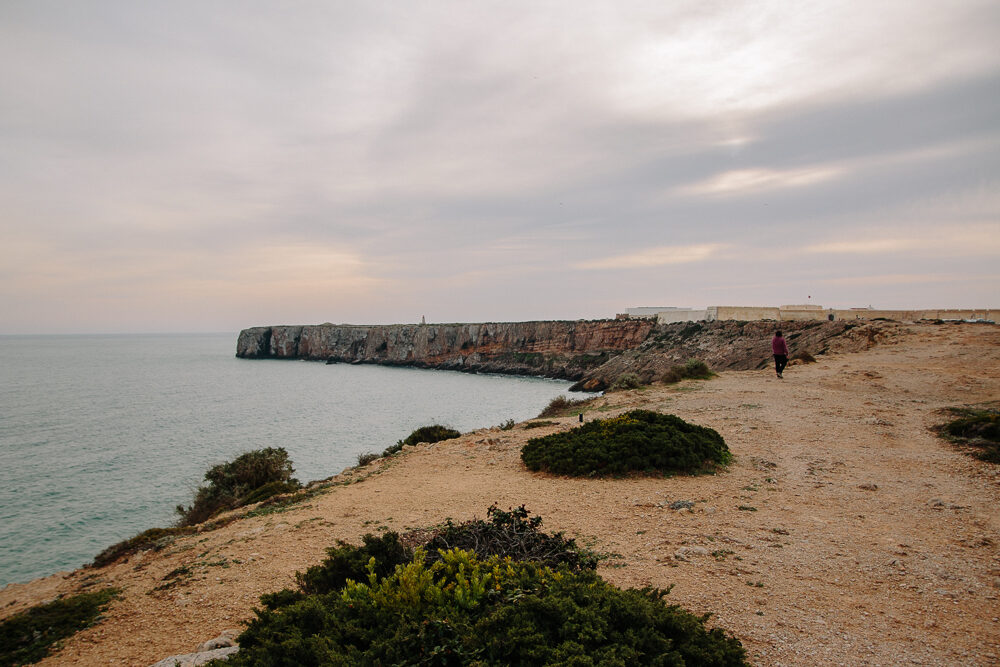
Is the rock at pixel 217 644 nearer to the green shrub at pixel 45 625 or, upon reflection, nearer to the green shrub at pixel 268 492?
the green shrub at pixel 45 625

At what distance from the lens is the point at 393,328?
3920 inches

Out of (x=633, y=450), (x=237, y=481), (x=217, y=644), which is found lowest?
(x=237, y=481)

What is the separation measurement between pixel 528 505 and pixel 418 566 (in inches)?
173

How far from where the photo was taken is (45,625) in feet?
16.7

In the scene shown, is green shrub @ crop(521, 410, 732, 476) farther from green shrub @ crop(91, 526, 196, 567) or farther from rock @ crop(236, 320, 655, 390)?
rock @ crop(236, 320, 655, 390)

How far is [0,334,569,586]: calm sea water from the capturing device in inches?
571

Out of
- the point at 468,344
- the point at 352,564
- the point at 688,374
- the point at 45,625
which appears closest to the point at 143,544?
the point at 45,625

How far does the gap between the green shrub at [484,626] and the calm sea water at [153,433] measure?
12556 millimetres

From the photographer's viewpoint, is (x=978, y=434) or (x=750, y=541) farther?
(x=978, y=434)

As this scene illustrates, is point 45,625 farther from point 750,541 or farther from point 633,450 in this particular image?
point 633,450

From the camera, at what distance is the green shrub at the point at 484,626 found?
2730mm

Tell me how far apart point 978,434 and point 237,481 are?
701 inches

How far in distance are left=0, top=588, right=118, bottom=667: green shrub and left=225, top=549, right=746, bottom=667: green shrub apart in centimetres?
318

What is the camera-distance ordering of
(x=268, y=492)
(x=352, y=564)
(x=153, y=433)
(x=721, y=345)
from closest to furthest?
1. (x=352, y=564)
2. (x=268, y=492)
3. (x=153, y=433)
4. (x=721, y=345)
